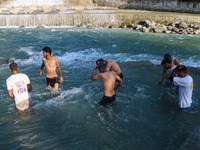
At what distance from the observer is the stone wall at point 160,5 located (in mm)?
23573

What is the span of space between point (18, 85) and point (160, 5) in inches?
1003

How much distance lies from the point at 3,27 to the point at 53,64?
1929 centimetres

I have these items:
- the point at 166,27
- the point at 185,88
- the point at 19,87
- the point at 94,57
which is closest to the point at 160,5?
the point at 166,27

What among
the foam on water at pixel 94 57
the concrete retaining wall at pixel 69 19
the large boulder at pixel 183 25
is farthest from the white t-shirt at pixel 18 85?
the concrete retaining wall at pixel 69 19

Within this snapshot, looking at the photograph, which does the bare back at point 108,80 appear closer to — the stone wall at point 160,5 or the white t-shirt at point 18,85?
the white t-shirt at point 18,85

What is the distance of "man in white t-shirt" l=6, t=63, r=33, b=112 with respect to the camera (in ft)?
13.4

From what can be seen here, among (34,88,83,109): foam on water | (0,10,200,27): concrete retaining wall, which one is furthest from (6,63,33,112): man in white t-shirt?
(0,10,200,27): concrete retaining wall

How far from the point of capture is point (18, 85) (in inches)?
164

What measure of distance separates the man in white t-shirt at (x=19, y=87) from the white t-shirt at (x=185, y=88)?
333cm

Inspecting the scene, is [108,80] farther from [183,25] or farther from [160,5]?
[160,5]

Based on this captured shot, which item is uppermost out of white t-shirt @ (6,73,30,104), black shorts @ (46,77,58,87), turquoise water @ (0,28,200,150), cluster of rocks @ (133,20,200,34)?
cluster of rocks @ (133,20,200,34)

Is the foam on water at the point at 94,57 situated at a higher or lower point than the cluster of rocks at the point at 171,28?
lower

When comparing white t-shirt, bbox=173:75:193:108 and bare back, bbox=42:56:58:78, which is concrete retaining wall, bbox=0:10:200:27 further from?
white t-shirt, bbox=173:75:193:108

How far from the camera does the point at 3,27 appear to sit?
2145cm
